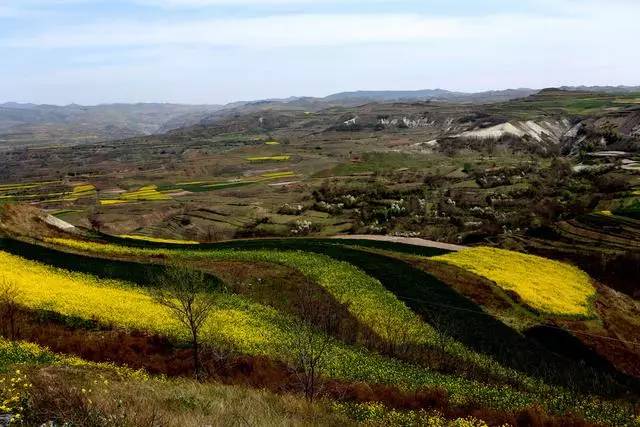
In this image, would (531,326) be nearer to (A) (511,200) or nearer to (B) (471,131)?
(A) (511,200)

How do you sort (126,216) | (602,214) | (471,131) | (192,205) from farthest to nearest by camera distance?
(471,131) → (192,205) → (126,216) → (602,214)

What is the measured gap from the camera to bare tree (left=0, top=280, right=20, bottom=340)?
26222 mm

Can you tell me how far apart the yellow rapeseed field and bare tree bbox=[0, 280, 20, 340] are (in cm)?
3374

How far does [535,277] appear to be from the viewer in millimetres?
47688

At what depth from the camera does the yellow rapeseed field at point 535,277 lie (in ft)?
137

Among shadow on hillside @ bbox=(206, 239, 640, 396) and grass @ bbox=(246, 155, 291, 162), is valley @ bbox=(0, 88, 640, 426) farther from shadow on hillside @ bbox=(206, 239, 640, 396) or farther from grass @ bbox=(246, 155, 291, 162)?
grass @ bbox=(246, 155, 291, 162)

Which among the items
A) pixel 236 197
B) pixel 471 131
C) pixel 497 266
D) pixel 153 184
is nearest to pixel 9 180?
pixel 153 184

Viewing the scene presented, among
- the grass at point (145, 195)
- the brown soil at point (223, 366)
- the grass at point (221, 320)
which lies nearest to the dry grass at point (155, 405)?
the brown soil at point (223, 366)

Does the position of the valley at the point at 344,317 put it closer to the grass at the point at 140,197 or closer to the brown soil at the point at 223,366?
the brown soil at the point at 223,366

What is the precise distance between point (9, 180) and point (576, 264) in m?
185

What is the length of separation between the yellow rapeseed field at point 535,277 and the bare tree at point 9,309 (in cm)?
3374

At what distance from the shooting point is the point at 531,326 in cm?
3650

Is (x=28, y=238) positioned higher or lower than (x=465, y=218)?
higher

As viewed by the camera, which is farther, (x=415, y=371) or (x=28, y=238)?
Answer: (x=28, y=238)
